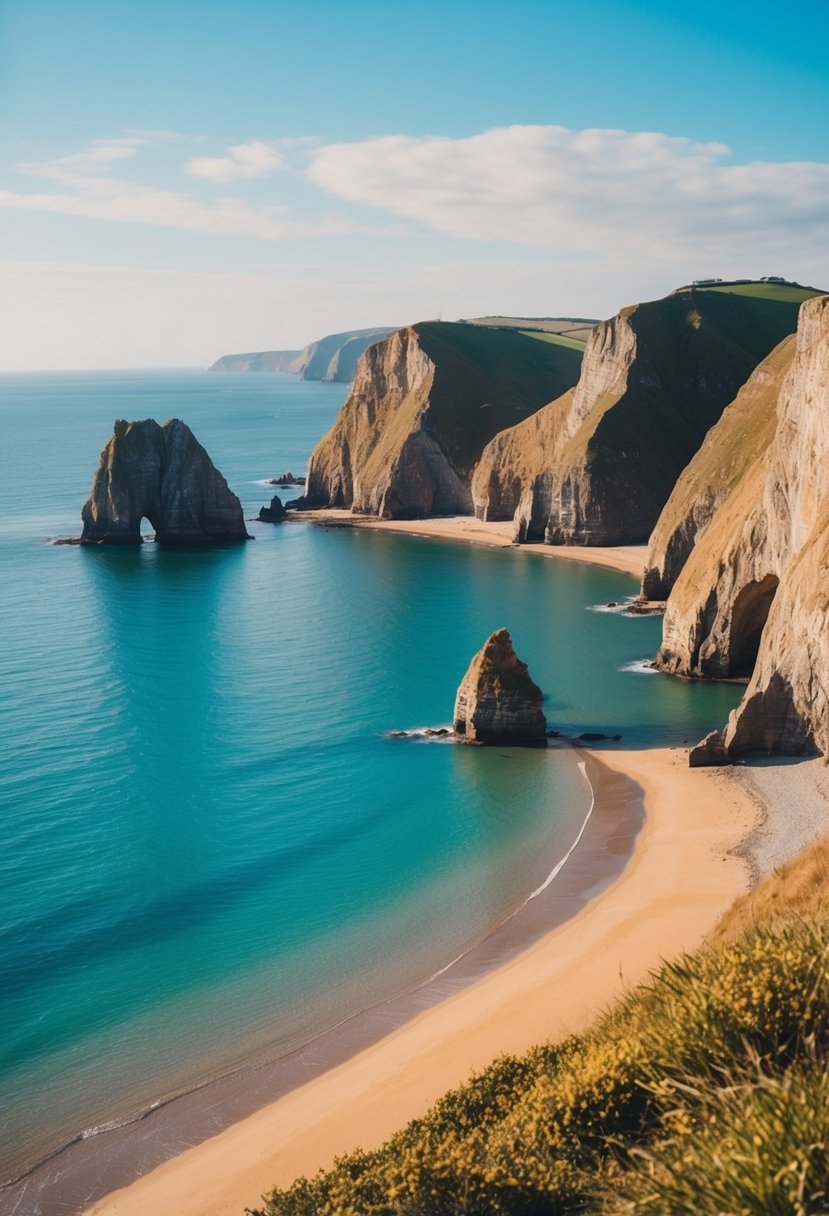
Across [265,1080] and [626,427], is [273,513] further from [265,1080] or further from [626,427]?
[265,1080]

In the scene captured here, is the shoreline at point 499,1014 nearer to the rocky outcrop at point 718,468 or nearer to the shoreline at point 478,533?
the rocky outcrop at point 718,468

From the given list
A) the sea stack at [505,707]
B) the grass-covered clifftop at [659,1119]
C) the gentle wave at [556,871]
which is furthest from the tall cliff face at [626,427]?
the grass-covered clifftop at [659,1119]

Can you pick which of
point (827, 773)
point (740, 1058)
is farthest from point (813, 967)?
point (827, 773)

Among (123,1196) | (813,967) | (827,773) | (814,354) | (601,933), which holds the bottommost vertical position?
(123,1196)

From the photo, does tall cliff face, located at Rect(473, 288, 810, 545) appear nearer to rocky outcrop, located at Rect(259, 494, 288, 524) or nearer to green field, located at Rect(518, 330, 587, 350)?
rocky outcrop, located at Rect(259, 494, 288, 524)

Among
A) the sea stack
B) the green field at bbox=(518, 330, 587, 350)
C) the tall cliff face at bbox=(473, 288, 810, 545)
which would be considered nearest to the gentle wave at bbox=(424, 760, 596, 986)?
the sea stack

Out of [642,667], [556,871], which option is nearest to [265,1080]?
[556,871]

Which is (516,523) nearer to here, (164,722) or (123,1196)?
(164,722)
